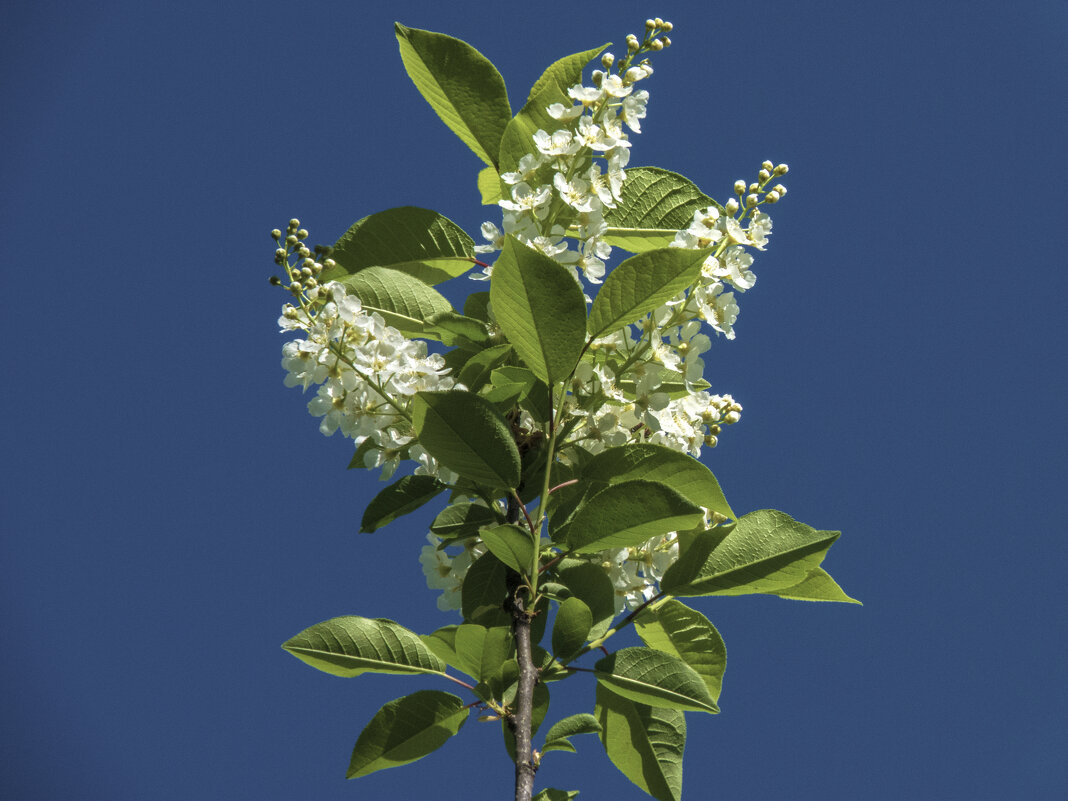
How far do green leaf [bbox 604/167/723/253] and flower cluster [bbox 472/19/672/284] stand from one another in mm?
140

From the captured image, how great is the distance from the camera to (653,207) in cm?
153

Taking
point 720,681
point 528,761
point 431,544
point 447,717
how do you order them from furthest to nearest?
1. point 431,544
2. point 720,681
3. point 447,717
4. point 528,761

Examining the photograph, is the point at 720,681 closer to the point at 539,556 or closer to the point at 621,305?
the point at 539,556

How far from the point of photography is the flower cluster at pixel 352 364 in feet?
4.14

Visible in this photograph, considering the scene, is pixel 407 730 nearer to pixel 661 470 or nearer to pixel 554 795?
pixel 554 795

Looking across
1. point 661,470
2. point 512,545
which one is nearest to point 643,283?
point 661,470

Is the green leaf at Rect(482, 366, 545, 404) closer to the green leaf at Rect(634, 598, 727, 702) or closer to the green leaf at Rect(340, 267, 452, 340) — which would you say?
the green leaf at Rect(340, 267, 452, 340)

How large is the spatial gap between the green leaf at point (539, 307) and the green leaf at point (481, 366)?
12cm

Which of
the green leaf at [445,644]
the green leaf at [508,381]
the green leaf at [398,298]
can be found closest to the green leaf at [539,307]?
the green leaf at [508,381]

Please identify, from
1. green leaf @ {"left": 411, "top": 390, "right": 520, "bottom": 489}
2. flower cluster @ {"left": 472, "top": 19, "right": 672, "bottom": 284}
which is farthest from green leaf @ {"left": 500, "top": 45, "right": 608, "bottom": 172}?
green leaf @ {"left": 411, "top": 390, "right": 520, "bottom": 489}

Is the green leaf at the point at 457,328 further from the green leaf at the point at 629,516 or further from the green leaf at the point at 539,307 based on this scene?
the green leaf at the point at 629,516

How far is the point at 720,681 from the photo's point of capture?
136 cm

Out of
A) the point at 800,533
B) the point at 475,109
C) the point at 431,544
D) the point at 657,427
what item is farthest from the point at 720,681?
the point at 475,109

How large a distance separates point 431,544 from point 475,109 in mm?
747
